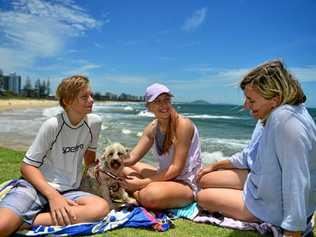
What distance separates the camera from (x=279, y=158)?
129 inches

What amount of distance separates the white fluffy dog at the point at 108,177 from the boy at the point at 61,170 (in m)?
0.30

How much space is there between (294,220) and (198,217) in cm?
143

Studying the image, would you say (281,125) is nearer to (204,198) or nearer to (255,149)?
(255,149)

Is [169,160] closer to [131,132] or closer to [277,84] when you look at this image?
[277,84]

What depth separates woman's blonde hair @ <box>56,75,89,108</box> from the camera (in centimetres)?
412

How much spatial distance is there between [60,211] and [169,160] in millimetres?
1598

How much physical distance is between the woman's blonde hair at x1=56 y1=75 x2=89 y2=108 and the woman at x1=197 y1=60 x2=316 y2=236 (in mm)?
1766

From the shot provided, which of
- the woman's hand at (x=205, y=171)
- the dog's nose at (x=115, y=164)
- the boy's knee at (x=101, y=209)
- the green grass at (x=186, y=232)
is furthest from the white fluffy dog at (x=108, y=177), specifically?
the woman's hand at (x=205, y=171)

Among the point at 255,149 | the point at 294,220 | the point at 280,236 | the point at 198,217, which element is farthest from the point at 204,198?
the point at 294,220

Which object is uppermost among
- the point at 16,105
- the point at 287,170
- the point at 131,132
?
the point at 287,170

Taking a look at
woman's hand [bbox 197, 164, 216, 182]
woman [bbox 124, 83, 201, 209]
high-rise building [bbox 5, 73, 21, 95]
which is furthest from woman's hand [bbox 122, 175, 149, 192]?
high-rise building [bbox 5, 73, 21, 95]

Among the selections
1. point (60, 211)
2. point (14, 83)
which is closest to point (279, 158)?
point (60, 211)

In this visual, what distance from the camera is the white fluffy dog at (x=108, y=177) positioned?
4.66m

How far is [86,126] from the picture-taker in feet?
14.4
